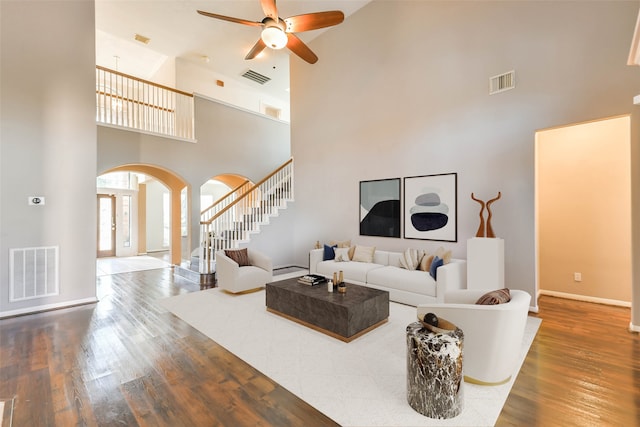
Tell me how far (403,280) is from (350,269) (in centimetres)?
102

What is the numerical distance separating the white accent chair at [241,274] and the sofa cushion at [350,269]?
41.2 inches

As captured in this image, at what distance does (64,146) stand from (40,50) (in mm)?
1367

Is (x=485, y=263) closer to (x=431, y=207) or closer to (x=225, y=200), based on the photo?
(x=431, y=207)

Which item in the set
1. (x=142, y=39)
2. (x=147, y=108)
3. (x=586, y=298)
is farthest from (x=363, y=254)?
(x=142, y=39)

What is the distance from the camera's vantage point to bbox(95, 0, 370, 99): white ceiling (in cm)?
601

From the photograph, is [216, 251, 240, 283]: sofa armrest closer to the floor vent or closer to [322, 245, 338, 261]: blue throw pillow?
[322, 245, 338, 261]: blue throw pillow

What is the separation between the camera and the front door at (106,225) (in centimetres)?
932

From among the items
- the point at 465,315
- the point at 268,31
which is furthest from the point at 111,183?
the point at 465,315

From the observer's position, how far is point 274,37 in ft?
12.5

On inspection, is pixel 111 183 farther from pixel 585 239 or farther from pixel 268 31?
pixel 585 239

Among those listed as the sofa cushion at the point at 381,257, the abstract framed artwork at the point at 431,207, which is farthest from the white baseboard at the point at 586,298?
the sofa cushion at the point at 381,257

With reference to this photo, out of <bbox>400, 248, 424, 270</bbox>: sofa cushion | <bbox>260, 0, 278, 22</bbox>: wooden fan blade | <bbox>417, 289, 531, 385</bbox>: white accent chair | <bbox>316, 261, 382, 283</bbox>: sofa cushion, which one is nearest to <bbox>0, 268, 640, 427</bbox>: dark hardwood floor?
<bbox>417, 289, 531, 385</bbox>: white accent chair

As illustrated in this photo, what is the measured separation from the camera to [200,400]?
2.17 metres

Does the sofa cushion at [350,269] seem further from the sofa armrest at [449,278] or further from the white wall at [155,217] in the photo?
the white wall at [155,217]
